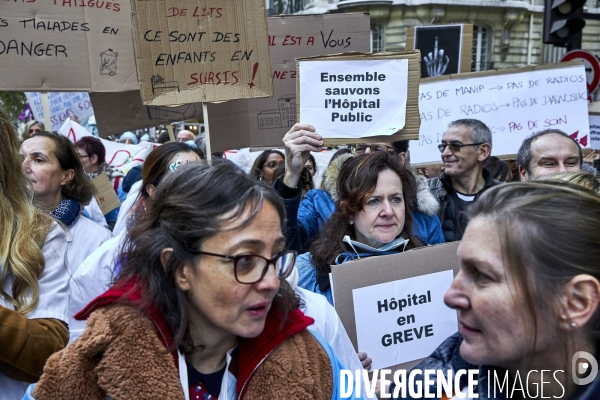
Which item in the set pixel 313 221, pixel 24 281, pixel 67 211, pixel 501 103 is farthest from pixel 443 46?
pixel 24 281

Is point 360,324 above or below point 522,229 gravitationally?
below

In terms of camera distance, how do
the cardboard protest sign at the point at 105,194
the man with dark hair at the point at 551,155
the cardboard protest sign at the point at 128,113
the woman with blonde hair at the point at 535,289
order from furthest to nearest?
the cardboard protest sign at the point at 105,194
the cardboard protest sign at the point at 128,113
the man with dark hair at the point at 551,155
the woman with blonde hair at the point at 535,289

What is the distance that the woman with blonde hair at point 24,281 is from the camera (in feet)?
5.92

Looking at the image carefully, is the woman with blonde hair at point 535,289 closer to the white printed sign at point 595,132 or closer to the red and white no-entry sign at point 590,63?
the white printed sign at point 595,132

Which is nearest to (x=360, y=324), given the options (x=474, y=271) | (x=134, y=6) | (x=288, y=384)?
(x=288, y=384)

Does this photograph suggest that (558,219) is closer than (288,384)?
Yes

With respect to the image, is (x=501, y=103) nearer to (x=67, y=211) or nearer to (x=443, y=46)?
(x=443, y=46)

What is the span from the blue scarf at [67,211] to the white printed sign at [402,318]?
5.54 ft

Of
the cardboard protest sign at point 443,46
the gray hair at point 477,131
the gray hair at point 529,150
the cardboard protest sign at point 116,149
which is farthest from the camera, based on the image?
the cardboard protest sign at point 116,149

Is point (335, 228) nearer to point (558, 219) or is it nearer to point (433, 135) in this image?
point (558, 219)

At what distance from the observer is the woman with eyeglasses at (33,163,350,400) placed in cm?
147

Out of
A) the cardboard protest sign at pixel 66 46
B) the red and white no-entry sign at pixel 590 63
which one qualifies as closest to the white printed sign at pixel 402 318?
the cardboard protest sign at pixel 66 46

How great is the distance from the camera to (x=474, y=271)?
1.39m

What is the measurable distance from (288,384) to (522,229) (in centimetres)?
67
